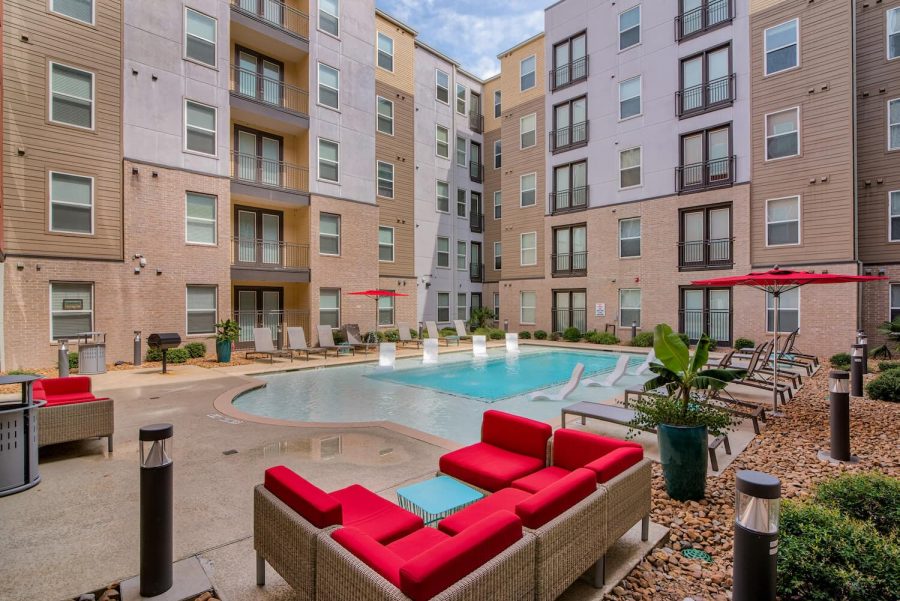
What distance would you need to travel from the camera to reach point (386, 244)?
2364cm

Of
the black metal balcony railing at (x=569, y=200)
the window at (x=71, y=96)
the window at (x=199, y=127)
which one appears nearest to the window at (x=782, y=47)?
the black metal balcony railing at (x=569, y=200)

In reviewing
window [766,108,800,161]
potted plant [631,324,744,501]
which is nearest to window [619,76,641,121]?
window [766,108,800,161]

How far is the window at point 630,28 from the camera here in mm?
20781

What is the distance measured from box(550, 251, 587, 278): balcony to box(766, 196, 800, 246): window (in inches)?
307

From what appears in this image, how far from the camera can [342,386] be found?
38.6ft

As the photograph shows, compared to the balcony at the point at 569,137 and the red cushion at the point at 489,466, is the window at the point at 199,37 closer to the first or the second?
the balcony at the point at 569,137

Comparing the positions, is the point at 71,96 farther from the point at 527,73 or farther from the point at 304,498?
the point at 527,73

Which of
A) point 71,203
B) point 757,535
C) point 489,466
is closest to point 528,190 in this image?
point 71,203

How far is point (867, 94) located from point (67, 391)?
24.4 metres

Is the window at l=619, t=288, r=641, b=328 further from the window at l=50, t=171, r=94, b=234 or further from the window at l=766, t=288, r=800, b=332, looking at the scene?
the window at l=50, t=171, r=94, b=234

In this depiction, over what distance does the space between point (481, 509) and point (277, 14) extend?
70.5 ft

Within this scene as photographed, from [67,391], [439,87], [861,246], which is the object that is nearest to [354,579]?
[67,391]

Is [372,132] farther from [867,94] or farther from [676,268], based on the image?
[867,94]

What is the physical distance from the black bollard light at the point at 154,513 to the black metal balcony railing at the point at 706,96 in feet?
71.9
